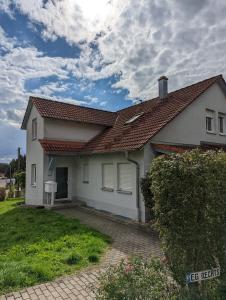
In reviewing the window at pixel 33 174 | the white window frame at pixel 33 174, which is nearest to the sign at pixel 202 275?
the white window frame at pixel 33 174

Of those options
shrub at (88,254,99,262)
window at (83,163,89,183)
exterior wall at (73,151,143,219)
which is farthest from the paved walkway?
window at (83,163,89,183)

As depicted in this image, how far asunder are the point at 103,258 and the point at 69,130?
1217 centimetres

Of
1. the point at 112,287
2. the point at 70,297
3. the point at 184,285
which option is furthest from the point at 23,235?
the point at 184,285

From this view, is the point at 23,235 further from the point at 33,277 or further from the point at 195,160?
the point at 195,160

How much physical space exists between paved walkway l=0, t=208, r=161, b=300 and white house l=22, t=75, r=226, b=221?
1.39 m

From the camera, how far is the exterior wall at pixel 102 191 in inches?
474

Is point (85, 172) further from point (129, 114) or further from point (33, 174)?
point (129, 114)

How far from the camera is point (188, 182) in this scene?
373 cm

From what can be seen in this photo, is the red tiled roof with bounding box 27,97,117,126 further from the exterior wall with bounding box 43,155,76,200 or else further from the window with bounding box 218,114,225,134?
the window with bounding box 218,114,225,134

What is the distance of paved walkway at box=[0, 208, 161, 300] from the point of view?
4.97 m

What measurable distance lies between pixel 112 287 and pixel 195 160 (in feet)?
7.61

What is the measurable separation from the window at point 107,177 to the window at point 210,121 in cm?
690

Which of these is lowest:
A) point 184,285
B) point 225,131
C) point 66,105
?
point 184,285

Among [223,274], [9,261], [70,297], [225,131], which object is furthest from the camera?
[225,131]
